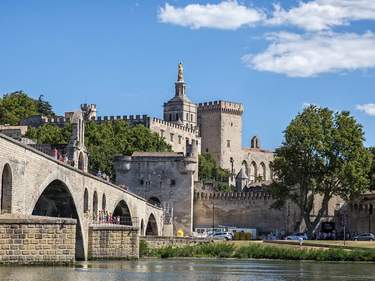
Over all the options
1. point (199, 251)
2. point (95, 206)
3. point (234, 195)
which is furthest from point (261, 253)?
point (234, 195)

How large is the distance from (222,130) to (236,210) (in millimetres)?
47065

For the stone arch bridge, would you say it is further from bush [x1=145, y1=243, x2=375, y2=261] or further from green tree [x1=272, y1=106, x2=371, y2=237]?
green tree [x1=272, y1=106, x2=371, y2=237]

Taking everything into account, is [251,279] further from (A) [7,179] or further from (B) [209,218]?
(B) [209,218]

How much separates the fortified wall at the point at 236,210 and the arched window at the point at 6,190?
6569cm

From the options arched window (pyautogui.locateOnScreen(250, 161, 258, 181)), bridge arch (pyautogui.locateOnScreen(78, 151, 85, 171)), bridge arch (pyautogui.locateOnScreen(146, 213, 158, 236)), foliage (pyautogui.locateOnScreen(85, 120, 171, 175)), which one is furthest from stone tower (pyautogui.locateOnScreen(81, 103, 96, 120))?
bridge arch (pyautogui.locateOnScreen(78, 151, 85, 171))

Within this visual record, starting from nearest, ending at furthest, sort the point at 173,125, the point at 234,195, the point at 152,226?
the point at 152,226
the point at 234,195
the point at 173,125

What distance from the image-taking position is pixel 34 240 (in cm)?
3778

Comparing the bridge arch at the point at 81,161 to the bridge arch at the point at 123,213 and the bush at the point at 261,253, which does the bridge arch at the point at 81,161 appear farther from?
the bridge arch at the point at 123,213

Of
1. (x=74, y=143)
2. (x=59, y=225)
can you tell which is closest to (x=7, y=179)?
(x=59, y=225)

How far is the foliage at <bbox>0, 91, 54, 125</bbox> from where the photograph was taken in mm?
125625

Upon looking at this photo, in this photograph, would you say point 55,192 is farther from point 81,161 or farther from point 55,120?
point 55,120

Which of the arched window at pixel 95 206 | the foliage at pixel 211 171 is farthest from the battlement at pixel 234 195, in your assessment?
the arched window at pixel 95 206

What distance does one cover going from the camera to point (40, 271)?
36.3 m

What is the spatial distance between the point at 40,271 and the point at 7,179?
24.4 ft
